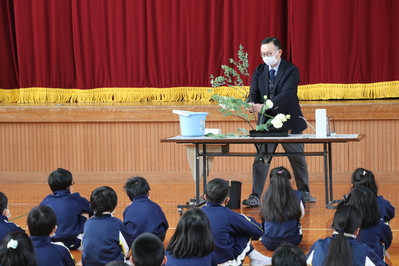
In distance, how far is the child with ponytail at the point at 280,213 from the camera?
15.4 ft

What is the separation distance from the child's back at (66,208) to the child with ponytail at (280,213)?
1.34 m

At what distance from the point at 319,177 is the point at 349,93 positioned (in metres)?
1.35

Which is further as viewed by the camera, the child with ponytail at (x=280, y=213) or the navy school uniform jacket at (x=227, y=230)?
the child with ponytail at (x=280, y=213)

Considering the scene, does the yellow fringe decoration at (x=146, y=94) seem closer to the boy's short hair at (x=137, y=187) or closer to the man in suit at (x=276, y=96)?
the man in suit at (x=276, y=96)

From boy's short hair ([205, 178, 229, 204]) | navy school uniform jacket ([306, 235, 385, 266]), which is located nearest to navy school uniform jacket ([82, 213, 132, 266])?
boy's short hair ([205, 178, 229, 204])

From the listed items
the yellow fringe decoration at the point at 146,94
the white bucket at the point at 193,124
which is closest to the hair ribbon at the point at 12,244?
the white bucket at the point at 193,124

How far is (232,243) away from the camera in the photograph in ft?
13.8

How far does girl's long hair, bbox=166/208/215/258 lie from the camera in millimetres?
3346

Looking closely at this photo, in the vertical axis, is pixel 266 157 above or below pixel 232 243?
above

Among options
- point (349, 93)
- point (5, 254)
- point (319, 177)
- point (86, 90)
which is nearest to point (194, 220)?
point (5, 254)

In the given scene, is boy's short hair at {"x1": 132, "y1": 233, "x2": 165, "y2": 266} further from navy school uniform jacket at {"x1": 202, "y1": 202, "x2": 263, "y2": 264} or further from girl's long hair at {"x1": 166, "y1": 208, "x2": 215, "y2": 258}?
navy school uniform jacket at {"x1": 202, "y1": 202, "x2": 263, "y2": 264}

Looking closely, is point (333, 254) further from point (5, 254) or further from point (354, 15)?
point (354, 15)

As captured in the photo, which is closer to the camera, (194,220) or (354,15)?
(194,220)

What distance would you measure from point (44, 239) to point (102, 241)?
1.81ft
